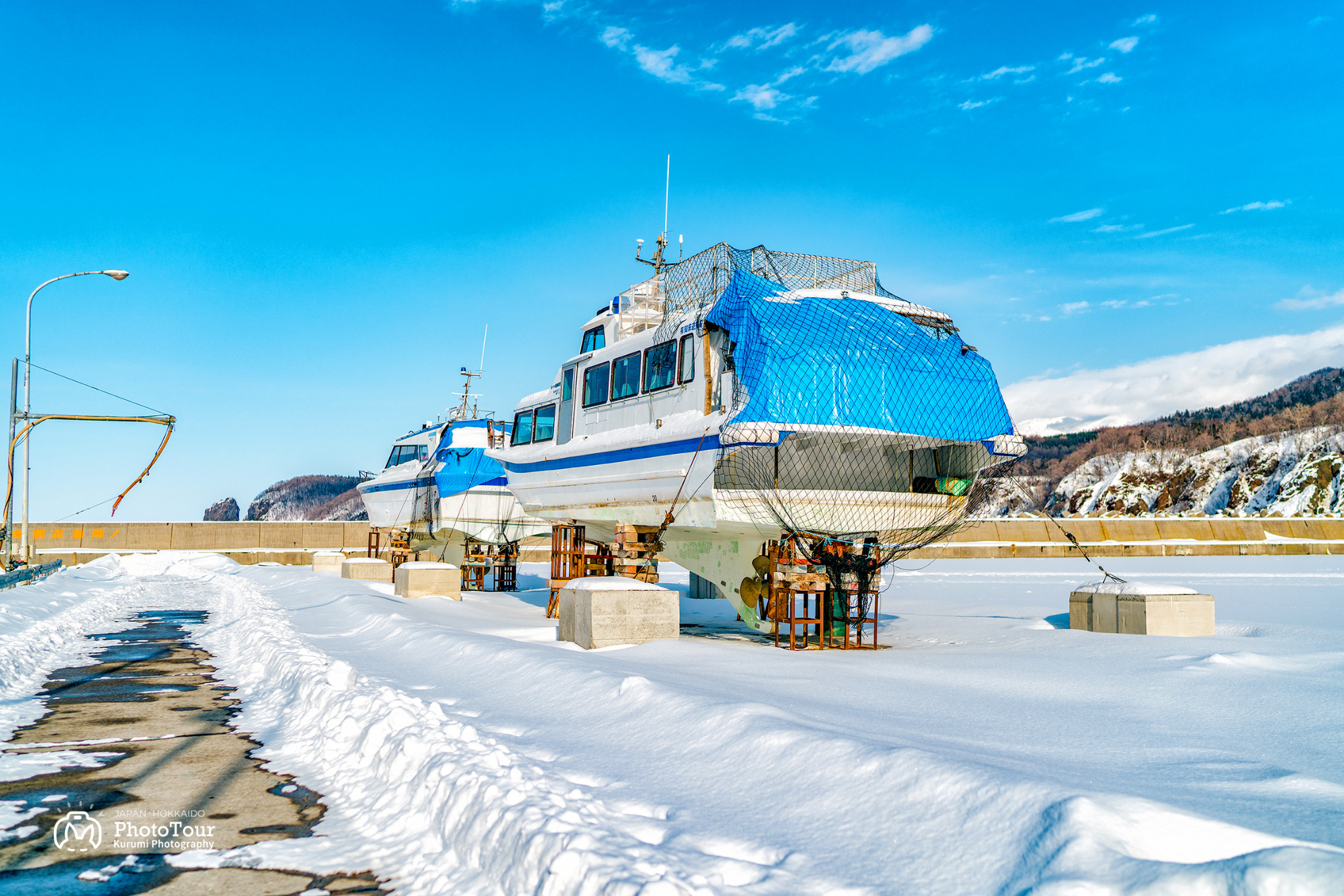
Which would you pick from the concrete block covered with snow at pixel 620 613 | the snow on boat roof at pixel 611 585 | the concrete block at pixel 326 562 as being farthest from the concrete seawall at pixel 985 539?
the concrete block covered with snow at pixel 620 613

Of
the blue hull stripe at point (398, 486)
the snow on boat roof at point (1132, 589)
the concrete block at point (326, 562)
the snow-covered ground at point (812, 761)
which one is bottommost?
the concrete block at point (326, 562)

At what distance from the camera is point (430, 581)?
20.4 meters

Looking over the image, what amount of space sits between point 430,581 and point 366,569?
7.43 m

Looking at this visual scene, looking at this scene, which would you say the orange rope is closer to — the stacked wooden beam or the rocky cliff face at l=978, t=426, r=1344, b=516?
the stacked wooden beam

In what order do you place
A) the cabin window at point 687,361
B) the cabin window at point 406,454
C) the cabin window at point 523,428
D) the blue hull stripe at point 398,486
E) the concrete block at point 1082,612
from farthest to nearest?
1. the cabin window at point 406,454
2. the blue hull stripe at point 398,486
3. the cabin window at point 523,428
4. the cabin window at point 687,361
5. the concrete block at point 1082,612

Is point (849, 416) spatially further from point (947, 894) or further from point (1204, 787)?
point (947, 894)

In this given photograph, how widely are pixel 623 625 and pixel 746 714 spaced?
5.62m

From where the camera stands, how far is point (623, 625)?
11.0 meters

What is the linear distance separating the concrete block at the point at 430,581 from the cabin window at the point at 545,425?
4682 millimetres

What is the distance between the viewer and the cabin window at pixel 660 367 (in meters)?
13.4

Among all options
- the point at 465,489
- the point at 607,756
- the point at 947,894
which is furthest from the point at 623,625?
the point at 465,489

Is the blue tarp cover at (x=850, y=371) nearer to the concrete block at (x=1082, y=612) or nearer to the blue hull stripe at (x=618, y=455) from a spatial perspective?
the blue hull stripe at (x=618, y=455)

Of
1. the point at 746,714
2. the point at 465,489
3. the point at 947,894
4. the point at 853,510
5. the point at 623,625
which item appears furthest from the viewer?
the point at 465,489

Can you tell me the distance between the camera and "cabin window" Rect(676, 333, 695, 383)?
1280 centimetres
